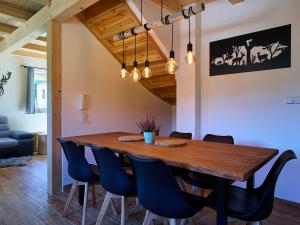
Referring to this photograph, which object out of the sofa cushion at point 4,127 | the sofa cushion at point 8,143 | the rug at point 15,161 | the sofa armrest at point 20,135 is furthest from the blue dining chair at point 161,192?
the sofa cushion at point 4,127

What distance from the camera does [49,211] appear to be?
254 centimetres

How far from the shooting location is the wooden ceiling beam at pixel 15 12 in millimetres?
3394

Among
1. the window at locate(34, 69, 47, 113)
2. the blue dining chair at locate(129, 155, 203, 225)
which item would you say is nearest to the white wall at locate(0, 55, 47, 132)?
the window at locate(34, 69, 47, 113)

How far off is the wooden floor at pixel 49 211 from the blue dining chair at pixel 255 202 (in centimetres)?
Result: 66

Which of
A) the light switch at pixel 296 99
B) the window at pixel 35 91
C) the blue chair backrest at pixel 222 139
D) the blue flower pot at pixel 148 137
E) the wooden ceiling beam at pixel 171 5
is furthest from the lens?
the window at pixel 35 91

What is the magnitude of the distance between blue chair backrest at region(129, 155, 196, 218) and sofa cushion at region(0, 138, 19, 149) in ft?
14.3

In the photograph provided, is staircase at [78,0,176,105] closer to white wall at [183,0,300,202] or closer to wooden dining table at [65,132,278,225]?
white wall at [183,0,300,202]

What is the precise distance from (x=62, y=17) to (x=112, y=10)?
0.66 m

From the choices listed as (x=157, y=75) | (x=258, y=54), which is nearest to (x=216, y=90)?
A: (x=258, y=54)

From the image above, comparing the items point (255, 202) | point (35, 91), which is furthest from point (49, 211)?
point (35, 91)

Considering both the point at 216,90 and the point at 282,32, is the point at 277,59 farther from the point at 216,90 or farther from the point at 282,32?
the point at 216,90

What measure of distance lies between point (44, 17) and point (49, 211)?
2.45 metres

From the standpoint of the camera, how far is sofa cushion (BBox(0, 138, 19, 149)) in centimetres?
477

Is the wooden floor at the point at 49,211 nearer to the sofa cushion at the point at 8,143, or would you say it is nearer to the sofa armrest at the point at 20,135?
the sofa cushion at the point at 8,143
